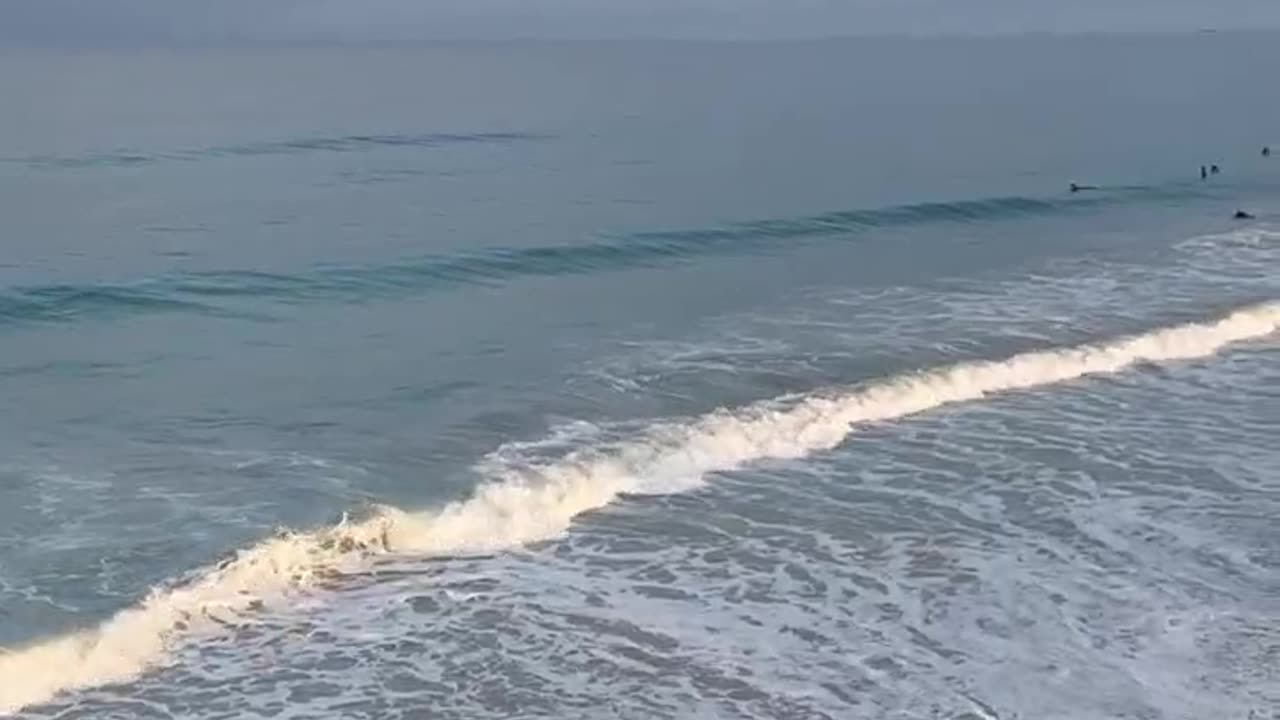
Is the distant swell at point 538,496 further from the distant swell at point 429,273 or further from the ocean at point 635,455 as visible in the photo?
the distant swell at point 429,273

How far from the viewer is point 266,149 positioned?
45.1 m

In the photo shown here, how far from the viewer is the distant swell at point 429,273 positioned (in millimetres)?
22281

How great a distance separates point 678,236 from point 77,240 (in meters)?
11.7

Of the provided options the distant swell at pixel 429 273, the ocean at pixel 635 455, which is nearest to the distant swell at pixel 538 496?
the ocean at pixel 635 455

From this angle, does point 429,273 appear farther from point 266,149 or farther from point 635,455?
point 266,149

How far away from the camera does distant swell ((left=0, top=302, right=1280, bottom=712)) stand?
9.29m

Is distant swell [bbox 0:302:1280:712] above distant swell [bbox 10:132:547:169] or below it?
below

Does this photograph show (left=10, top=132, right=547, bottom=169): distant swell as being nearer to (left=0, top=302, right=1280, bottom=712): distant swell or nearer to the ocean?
the ocean

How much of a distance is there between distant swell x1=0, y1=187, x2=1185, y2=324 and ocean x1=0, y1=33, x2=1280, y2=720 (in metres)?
0.14

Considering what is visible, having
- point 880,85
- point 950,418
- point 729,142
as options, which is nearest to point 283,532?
point 950,418

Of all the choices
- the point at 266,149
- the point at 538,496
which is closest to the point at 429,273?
the point at 538,496

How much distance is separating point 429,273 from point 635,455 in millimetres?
11997

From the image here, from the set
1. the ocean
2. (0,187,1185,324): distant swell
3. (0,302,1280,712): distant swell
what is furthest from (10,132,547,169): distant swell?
(0,302,1280,712): distant swell

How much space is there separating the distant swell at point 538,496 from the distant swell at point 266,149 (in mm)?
29868
